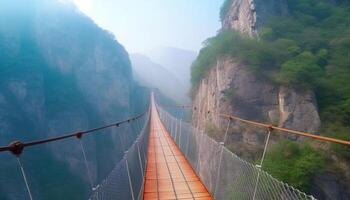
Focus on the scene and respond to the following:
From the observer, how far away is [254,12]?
107 feet

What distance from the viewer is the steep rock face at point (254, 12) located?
3238 cm

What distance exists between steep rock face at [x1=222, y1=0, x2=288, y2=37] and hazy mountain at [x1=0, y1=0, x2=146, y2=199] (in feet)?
70.3

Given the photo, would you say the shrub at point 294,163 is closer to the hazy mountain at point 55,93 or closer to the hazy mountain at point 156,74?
the hazy mountain at point 55,93

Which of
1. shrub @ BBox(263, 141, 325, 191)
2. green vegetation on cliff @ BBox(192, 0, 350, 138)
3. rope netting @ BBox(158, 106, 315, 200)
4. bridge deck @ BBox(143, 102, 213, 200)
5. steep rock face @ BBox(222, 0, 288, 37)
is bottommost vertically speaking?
shrub @ BBox(263, 141, 325, 191)

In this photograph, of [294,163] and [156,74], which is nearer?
[294,163]

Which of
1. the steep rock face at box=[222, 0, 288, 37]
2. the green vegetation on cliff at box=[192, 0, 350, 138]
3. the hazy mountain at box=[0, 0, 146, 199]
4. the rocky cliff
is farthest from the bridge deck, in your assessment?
the hazy mountain at box=[0, 0, 146, 199]

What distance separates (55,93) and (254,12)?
30856 millimetres

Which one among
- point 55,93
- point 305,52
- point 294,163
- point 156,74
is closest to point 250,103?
point 294,163

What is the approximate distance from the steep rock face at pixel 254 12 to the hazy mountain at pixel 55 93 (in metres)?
21.4

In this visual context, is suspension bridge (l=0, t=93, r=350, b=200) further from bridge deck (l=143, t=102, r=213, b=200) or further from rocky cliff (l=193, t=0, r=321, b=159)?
rocky cliff (l=193, t=0, r=321, b=159)

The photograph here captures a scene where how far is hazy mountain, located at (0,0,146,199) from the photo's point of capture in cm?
3738

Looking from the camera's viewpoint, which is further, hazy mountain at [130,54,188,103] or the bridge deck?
hazy mountain at [130,54,188,103]

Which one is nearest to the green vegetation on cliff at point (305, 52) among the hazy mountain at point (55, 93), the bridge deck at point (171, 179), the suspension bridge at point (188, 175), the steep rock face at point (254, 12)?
the steep rock face at point (254, 12)

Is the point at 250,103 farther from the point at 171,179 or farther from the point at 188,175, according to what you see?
the point at 171,179
